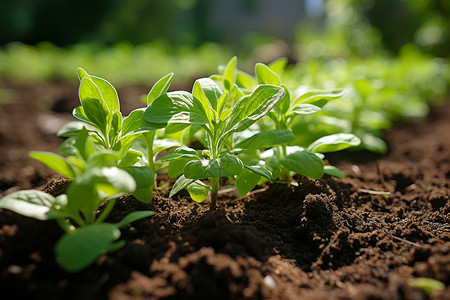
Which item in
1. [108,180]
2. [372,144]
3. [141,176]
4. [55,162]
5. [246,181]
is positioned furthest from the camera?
[372,144]

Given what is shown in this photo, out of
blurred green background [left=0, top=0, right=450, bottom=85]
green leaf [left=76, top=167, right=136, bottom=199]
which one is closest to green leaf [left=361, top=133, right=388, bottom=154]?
green leaf [left=76, top=167, right=136, bottom=199]

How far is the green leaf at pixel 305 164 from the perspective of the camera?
5.11 ft

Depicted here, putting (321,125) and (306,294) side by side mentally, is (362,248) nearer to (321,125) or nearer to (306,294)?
(306,294)

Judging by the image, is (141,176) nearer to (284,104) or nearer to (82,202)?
(82,202)

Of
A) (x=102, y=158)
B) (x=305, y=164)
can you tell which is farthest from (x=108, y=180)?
(x=305, y=164)

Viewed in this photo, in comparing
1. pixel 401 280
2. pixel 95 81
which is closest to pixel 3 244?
pixel 95 81

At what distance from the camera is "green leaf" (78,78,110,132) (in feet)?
4.60

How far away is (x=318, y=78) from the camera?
10.3 ft

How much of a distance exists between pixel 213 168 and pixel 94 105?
1.79 feet

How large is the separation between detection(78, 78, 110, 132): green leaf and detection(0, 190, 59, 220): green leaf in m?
0.36

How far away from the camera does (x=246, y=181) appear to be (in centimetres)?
154

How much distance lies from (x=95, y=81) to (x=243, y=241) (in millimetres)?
872

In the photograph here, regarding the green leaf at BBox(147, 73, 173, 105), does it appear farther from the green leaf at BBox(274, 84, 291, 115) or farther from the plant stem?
the plant stem

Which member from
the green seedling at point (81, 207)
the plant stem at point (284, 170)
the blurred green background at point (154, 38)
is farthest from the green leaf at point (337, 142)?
the blurred green background at point (154, 38)
